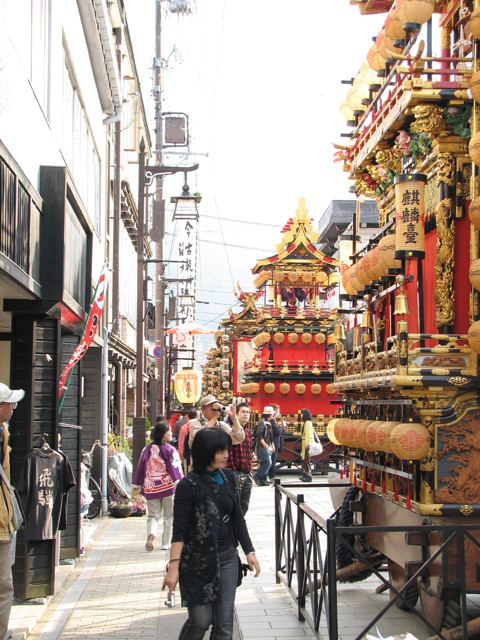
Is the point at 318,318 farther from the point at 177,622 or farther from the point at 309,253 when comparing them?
the point at 177,622

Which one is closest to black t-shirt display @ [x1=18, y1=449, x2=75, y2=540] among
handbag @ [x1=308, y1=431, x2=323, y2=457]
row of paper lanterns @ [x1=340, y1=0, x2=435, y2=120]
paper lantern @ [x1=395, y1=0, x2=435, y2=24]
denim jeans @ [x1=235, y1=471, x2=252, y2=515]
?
denim jeans @ [x1=235, y1=471, x2=252, y2=515]

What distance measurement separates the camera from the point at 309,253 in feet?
89.1

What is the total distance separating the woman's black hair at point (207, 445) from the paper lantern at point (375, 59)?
5.56 meters

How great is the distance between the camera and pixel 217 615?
534 centimetres

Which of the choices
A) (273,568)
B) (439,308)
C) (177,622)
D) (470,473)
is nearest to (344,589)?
(273,568)

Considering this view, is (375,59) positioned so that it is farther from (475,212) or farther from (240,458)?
(240,458)

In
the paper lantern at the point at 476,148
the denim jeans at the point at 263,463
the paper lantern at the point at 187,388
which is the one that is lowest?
the denim jeans at the point at 263,463

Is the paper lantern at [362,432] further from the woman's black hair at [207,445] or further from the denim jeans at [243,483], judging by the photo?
the woman's black hair at [207,445]

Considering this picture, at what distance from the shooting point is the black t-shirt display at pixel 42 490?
7805 mm

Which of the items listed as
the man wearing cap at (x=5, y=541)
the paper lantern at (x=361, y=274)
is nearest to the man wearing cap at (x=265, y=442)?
the paper lantern at (x=361, y=274)

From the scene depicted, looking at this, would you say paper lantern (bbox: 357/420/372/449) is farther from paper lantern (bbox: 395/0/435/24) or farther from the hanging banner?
paper lantern (bbox: 395/0/435/24)

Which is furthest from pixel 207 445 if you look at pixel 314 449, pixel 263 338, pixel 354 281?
pixel 263 338

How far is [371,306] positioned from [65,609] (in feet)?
16.9

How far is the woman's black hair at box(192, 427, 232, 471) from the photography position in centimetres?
550
